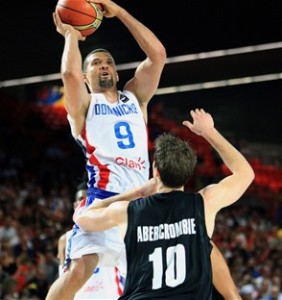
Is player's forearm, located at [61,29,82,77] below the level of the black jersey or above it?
above

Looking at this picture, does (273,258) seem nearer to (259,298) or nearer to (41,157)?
(259,298)

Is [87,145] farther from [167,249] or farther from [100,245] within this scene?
[167,249]

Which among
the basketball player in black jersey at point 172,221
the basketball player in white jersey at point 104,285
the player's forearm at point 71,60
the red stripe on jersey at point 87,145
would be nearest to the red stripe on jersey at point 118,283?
the basketball player in white jersey at point 104,285

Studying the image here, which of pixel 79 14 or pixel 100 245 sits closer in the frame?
pixel 100 245

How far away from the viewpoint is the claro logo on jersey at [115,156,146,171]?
5699 mm

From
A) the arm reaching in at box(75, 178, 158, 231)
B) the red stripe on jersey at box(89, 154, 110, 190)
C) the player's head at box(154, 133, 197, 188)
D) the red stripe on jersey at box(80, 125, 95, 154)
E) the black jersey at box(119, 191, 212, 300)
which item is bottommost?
the black jersey at box(119, 191, 212, 300)

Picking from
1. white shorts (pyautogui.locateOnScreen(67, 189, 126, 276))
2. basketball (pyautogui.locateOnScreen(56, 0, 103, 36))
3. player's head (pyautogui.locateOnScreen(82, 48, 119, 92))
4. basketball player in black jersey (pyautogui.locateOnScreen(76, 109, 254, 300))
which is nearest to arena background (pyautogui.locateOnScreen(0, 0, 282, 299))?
player's head (pyautogui.locateOnScreen(82, 48, 119, 92))

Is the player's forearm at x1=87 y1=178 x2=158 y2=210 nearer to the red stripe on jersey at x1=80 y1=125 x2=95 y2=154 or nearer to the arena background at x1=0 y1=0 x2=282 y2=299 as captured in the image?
the red stripe on jersey at x1=80 y1=125 x2=95 y2=154

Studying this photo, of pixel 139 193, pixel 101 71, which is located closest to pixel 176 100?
pixel 101 71

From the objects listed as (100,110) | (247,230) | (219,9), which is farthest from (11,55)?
(247,230)

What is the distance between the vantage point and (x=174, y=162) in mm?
3996

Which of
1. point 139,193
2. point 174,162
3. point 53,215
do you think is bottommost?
point 139,193

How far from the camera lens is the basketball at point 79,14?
18.4 feet

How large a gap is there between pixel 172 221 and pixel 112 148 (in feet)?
5.93
